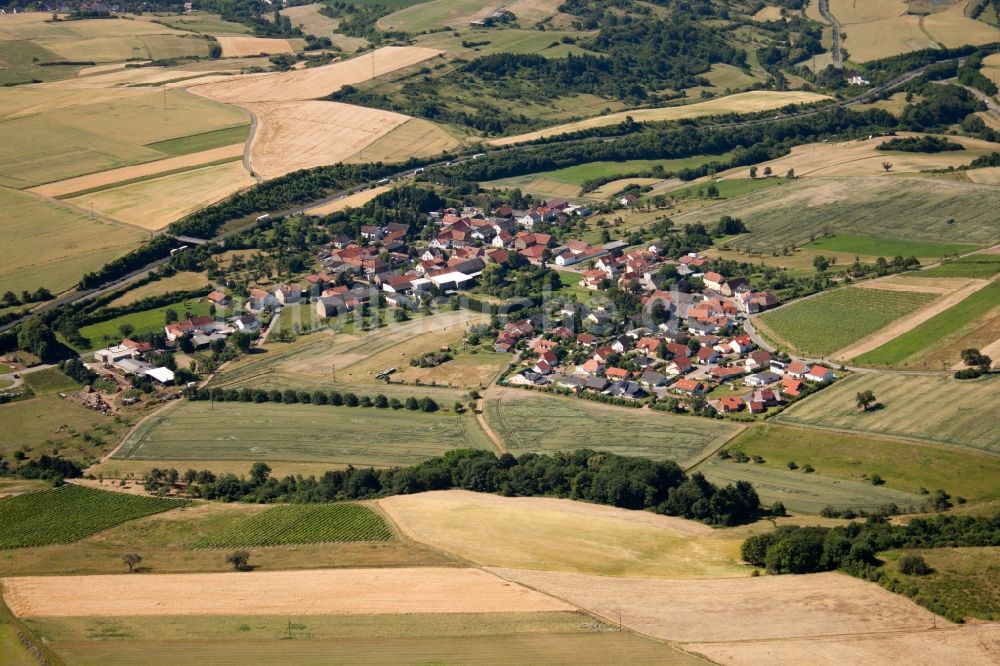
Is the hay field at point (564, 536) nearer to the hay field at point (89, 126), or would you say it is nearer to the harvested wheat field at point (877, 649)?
the harvested wheat field at point (877, 649)

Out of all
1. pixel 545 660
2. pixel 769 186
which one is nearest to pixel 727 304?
pixel 769 186

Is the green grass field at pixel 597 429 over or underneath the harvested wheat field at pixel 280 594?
underneath

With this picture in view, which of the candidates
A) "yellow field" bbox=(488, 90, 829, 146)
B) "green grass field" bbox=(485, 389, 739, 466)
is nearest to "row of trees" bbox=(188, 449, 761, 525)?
"green grass field" bbox=(485, 389, 739, 466)

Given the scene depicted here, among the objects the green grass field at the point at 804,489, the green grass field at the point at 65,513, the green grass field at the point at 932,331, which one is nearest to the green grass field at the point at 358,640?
the green grass field at the point at 65,513

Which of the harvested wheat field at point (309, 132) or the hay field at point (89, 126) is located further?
the harvested wheat field at point (309, 132)

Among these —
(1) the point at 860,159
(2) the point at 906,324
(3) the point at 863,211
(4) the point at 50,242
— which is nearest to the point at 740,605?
(2) the point at 906,324
